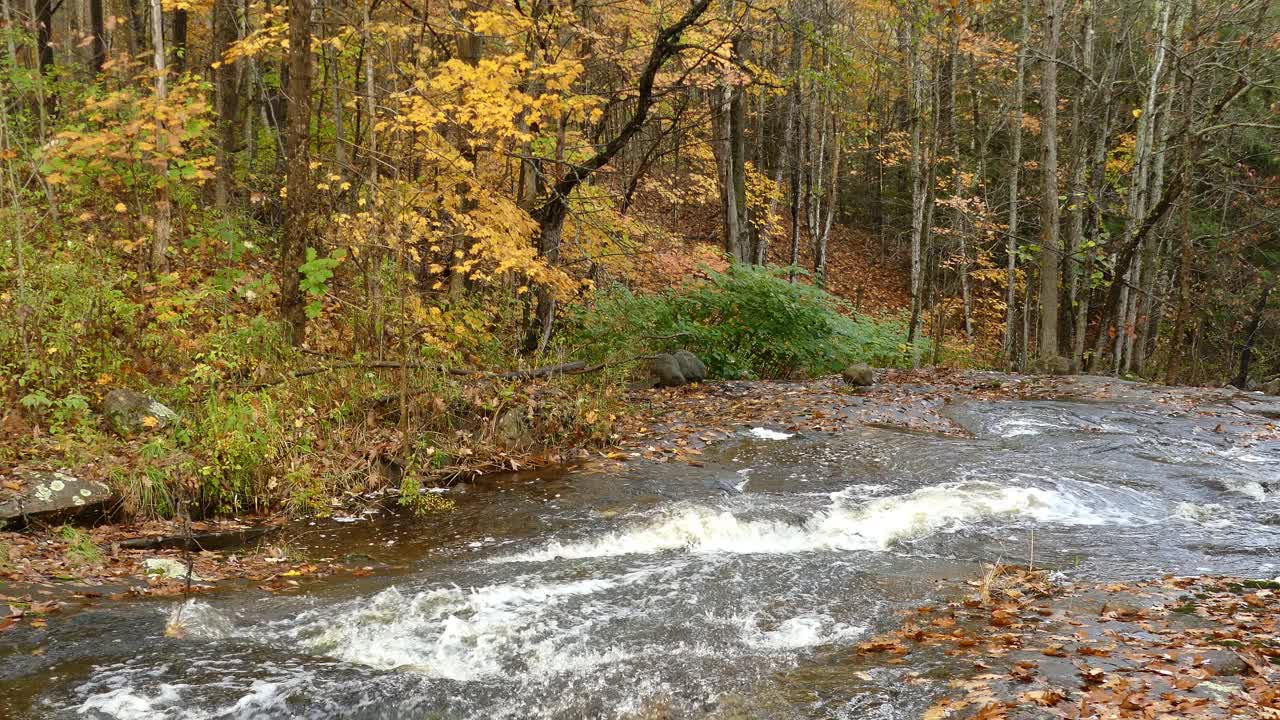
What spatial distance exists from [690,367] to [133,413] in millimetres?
8015

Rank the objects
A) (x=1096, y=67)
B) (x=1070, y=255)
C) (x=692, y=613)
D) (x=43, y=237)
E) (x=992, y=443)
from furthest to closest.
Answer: (x=1096, y=67), (x=1070, y=255), (x=43, y=237), (x=992, y=443), (x=692, y=613)

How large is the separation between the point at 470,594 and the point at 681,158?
67.7 ft

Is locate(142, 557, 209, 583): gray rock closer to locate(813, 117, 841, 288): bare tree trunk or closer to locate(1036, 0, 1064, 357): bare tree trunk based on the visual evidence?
locate(1036, 0, 1064, 357): bare tree trunk

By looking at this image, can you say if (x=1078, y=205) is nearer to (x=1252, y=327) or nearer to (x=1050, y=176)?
(x=1050, y=176)

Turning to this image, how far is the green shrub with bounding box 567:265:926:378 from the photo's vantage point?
13.9 m

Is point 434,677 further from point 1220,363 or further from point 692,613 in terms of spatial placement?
point 1220,363

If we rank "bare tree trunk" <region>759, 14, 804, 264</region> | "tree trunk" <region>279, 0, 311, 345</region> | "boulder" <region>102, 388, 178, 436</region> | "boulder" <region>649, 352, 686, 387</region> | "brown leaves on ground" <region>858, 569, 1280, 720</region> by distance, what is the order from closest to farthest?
"brown leaves on ground" <region>858, 569, 1280, 720</region>, "boulder" <region>102, 388, 178, 436</region>, "tree trunk" <region>279, 0, 311, 345</region>, "boulder" <region>649, 352, 686, 387</region>, "bare tree trunk" <region>759, 14, 804, 264</region>

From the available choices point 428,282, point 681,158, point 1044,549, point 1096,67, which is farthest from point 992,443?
point 1096,67

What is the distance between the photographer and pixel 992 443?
1010cm

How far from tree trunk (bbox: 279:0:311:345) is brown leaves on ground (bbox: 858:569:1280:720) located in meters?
7.09

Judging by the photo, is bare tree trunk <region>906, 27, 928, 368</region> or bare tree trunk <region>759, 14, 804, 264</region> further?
bare tree trunk <region>759, 14, 804, 264</region>

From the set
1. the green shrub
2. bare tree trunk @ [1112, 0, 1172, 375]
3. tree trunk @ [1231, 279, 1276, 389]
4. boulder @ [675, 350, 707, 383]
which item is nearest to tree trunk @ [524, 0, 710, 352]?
the green shrub

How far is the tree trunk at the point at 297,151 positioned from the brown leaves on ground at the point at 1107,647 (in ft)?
23.3

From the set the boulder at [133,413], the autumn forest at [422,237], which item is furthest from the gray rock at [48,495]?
the boulder at [133,413]
